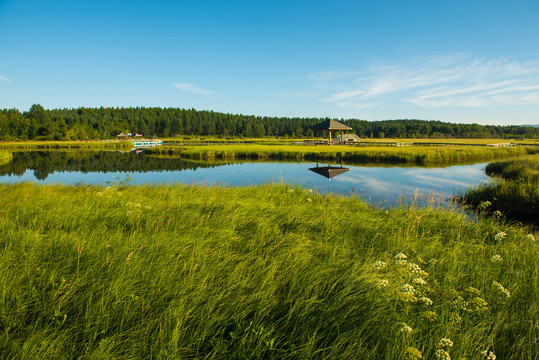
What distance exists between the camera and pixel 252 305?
2691 mm

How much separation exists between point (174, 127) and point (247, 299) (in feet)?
402

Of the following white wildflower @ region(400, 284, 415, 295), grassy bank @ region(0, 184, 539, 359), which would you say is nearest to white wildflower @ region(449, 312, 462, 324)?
grassy bank @ region(0, 184, 539, 359)

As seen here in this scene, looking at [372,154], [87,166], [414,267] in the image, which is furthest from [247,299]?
[372,154]

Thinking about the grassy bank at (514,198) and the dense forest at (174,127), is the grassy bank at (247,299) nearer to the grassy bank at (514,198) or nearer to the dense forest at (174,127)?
the grassy bank at (514,198)

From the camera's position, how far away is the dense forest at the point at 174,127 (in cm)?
8662

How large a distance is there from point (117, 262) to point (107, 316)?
0.93 metres

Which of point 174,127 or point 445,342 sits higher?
point 174,127

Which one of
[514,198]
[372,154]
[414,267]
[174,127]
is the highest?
[174,127]

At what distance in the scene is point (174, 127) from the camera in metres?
116

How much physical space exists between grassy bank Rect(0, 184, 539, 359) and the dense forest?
321 ft

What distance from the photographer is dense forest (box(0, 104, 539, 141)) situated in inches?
3410

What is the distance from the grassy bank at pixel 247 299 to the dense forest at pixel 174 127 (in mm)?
97832

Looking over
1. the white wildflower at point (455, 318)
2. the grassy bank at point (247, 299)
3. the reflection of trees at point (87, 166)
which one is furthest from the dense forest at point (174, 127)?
the white wildflower at point (455, 318)

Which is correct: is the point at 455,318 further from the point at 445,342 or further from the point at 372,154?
the point at 372,154
